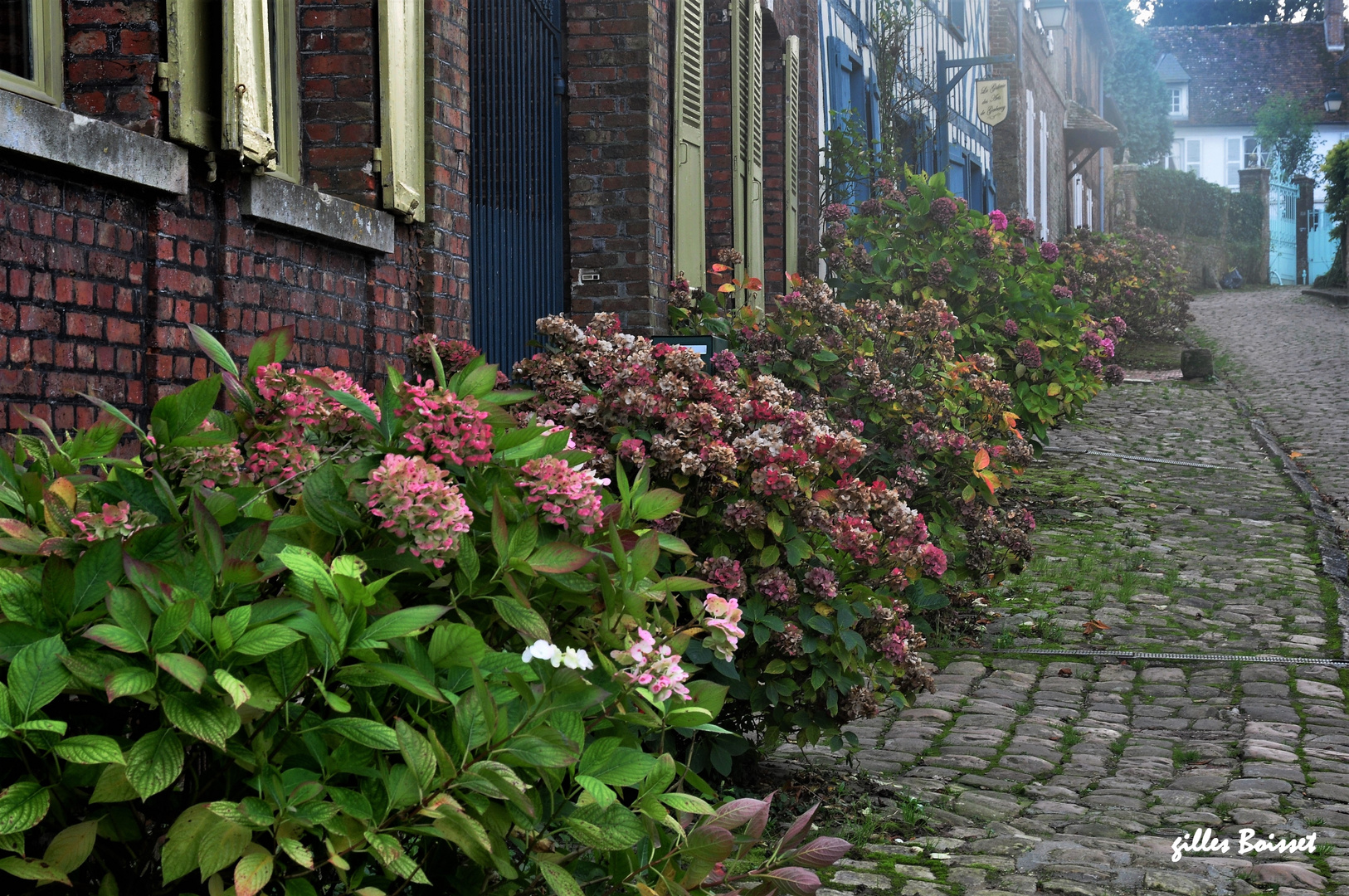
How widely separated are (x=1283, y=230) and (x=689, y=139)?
150ft

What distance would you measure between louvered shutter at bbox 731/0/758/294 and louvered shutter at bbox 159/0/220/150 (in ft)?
18.0

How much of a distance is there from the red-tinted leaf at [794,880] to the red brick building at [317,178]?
1983 mm

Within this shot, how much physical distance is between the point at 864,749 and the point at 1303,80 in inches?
2219

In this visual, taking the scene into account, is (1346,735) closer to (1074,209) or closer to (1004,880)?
(1004,880)

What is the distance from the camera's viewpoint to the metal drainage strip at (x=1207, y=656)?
6.29 meters

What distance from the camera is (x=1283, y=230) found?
4803 centimetres

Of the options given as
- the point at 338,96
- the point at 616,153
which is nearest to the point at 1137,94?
the point at 616,153

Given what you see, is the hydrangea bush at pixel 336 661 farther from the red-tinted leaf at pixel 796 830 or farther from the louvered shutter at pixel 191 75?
the louvered shutter at pixel 191 75

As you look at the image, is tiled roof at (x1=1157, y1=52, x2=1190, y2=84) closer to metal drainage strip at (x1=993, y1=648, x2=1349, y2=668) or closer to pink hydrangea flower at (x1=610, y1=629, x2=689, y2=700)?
metal drainage strip at (x1=993, y1=648, x2=1349, y2=668)

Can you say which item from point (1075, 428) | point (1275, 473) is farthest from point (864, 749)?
point (1075, 428)

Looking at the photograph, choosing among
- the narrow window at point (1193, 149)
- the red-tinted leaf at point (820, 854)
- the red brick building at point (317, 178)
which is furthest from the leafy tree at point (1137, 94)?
the red-tinted leaf at point (820, 854)

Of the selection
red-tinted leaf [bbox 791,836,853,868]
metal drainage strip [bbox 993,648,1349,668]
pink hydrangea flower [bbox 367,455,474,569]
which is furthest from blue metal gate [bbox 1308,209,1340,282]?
pink hydrangea flower [bbox 367,455,474,569]

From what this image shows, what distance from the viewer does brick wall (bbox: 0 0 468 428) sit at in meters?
3.23

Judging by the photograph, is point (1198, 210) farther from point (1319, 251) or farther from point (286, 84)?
point (286, 84)
